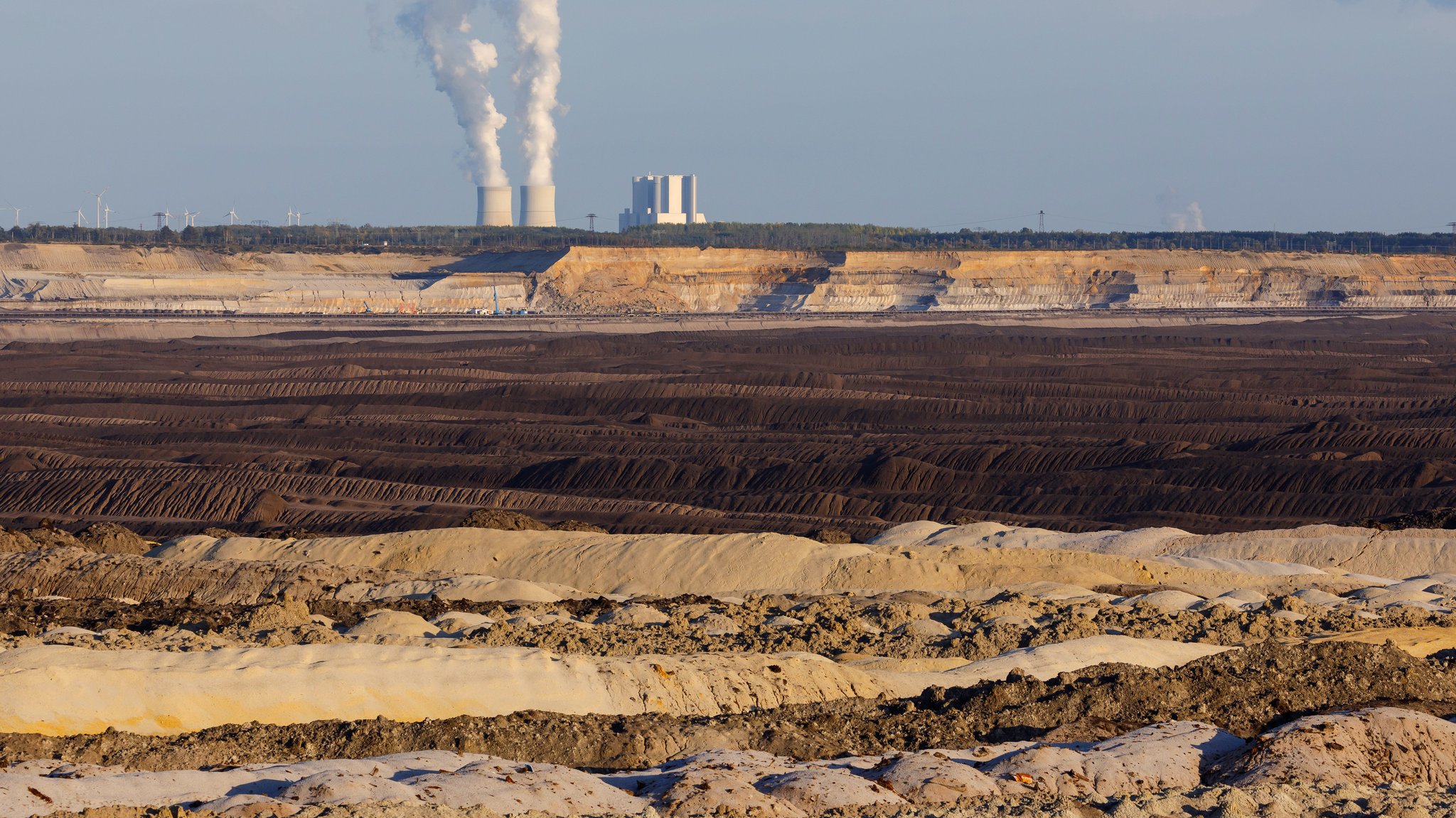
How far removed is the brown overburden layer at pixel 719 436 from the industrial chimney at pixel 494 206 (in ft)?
125

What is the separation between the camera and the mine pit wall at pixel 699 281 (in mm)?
83062

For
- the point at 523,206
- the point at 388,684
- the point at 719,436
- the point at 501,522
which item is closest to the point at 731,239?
the point at 523,206

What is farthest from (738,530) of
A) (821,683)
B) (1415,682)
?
(1415,682)

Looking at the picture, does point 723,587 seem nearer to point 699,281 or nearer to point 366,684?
point 366,684

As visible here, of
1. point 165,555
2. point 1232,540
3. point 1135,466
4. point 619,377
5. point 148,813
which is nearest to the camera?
point 148,813

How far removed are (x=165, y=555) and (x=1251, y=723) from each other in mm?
13327

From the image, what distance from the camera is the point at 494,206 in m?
95.9

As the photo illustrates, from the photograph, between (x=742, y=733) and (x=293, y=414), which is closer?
(x=742, y=733)

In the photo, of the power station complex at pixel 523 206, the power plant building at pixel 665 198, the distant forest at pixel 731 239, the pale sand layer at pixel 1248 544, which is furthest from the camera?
the power plant building at pixel 665 198

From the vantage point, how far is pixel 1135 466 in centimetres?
2883

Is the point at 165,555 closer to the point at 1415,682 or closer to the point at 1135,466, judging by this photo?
the point at 1415,682

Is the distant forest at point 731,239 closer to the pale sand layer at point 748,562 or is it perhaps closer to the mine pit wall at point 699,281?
the mine pit wall at point 699,281

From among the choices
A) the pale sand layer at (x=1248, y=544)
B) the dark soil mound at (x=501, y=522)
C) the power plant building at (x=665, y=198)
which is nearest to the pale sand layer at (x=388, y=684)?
the pale sand layer at (x=1248, y=544)

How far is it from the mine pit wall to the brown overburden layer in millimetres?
25841
